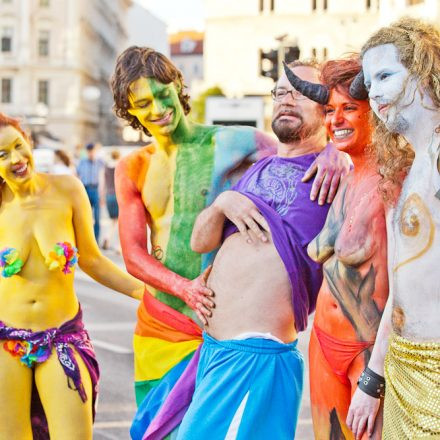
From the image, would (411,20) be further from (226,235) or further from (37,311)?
(37,311)

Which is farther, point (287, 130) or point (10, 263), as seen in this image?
point (10, 263)

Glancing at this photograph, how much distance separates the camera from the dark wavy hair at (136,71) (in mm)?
4691

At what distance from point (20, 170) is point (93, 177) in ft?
41.5

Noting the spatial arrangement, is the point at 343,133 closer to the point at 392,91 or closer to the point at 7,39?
the point at 392,91


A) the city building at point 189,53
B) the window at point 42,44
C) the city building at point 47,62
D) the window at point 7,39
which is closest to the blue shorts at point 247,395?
the city building at point 47,62

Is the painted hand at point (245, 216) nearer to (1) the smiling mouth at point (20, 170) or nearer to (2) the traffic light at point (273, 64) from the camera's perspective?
(1) the smiling mouth at point (20, 170)

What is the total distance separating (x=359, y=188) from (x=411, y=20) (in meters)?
0.67

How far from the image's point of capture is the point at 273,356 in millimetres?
3881

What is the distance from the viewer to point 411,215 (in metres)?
3.04

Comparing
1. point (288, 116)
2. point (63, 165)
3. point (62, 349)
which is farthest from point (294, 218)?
point (63, 165)

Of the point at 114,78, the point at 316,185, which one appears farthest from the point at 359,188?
the point at 114,78

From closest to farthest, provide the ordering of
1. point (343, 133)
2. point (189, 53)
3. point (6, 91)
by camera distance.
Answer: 1. point (343, 133)
2. point (6, 91)
3. point (189, 53)

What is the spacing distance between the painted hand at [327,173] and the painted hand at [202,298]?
0.53 m

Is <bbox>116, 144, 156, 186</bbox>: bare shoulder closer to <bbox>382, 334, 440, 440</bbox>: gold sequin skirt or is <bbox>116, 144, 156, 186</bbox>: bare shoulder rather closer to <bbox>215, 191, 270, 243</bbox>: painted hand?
<bbox>215, 191, 270, 243</bbox>: painted hand
